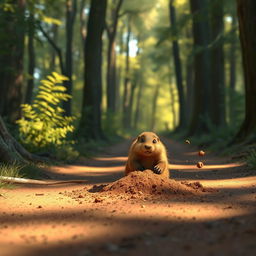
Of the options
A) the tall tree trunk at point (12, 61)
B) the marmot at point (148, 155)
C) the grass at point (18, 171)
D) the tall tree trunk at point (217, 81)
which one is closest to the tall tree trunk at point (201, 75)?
the tall tree trunk at point (217, 81)

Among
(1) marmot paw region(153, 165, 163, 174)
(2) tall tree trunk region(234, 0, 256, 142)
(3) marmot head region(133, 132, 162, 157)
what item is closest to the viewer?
(3) marmot head region(133, 132, 162, 157)

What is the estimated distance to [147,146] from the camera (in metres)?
6.40

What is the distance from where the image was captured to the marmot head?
645 centimetres

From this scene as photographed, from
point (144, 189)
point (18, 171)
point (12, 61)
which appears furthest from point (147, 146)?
point (12, 61)

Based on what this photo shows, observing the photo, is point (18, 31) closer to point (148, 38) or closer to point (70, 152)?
point (70, 152)

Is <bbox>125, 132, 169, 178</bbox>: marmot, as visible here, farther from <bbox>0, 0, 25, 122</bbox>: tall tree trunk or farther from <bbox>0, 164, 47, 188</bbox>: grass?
<bbox>0, 0, 25, 122</bbox>: tall tree trunk

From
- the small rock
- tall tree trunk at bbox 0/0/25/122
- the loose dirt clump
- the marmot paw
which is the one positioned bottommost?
the small rock

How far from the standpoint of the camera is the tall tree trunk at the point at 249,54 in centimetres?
1394

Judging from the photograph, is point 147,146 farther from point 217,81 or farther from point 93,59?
point 217,81

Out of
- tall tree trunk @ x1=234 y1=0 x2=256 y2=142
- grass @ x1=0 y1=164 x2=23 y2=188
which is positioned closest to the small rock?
grass @ x1=0 y1=164 x2=23 y2=188

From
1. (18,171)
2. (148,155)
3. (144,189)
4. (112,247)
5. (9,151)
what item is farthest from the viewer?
(9,151)

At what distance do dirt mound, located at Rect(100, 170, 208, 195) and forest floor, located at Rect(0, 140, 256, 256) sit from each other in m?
0.02

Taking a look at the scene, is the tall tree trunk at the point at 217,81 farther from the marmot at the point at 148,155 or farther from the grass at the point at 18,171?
the marmot at the point at 148,155

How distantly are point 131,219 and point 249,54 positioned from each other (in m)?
11.0
